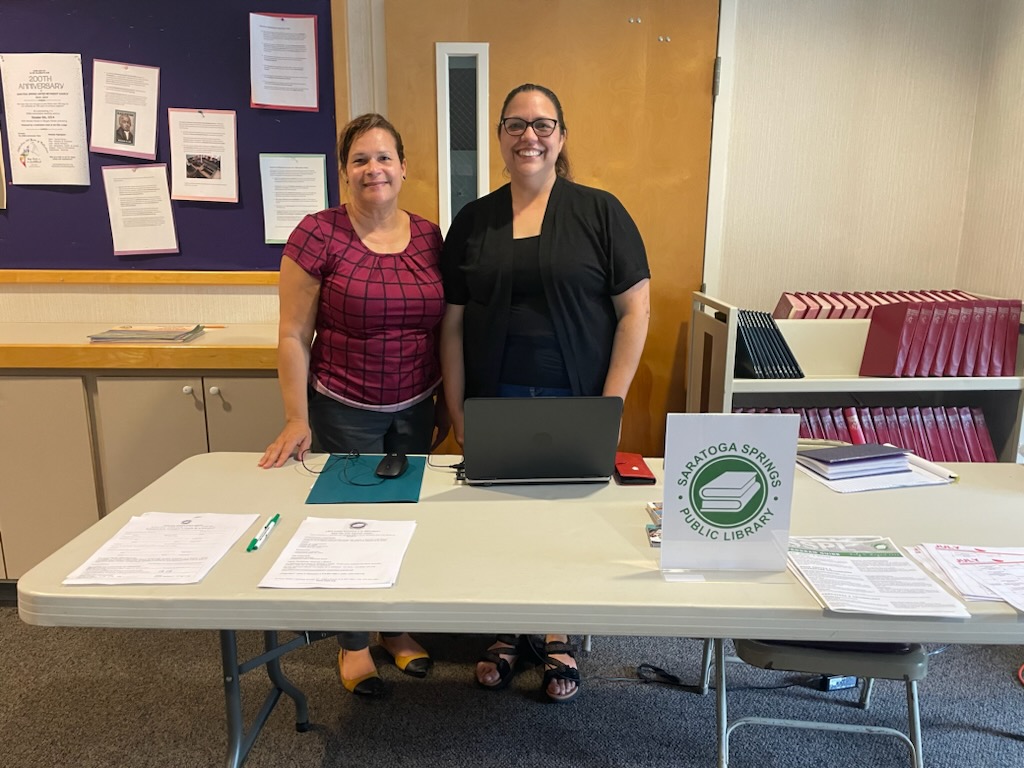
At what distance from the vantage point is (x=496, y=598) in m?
1.09

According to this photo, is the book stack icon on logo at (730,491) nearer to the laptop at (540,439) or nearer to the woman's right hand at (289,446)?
the laptop at (540,439)

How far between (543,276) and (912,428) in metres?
1.65

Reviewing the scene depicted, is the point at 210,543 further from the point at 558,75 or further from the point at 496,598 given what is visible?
the point at 558,75

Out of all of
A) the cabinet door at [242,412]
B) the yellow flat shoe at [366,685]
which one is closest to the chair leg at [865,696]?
the yellow flat shoe at [366,685]

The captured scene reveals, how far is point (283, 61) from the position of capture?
105 inches

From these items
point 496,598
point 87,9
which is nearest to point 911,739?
point 496,598

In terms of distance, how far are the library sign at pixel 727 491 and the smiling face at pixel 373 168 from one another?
3.33ft

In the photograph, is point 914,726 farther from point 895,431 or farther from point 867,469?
point 895,431

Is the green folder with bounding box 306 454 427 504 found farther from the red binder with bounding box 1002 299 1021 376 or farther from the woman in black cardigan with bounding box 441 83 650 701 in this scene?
the red binder with bounding box 1002 299 1021 376

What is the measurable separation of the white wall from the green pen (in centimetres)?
202

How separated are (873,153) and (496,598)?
8.13 ft

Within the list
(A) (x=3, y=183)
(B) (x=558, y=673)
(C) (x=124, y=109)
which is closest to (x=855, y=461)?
(B) (x=558, y=673)

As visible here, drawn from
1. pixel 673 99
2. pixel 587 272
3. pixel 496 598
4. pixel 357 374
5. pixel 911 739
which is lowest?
pixel 911 739

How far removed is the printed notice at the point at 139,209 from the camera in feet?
8.97
